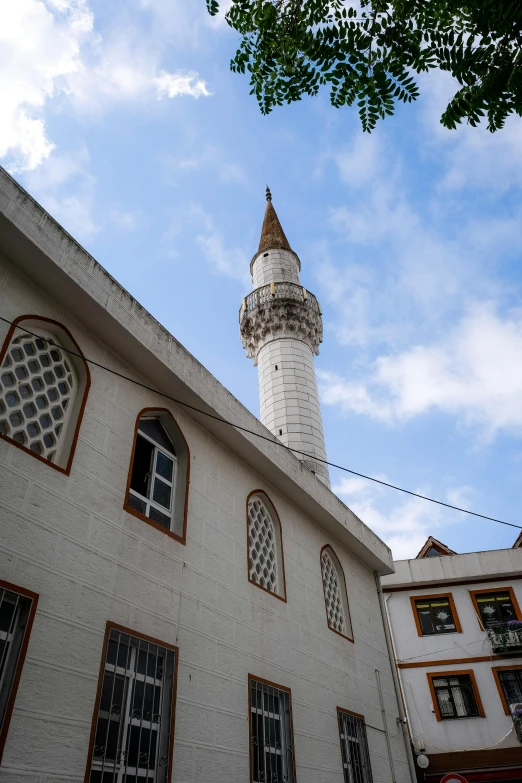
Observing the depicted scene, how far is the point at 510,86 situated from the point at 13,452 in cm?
542

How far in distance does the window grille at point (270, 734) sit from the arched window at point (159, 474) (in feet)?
7.59

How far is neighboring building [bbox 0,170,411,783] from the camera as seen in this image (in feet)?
17.1

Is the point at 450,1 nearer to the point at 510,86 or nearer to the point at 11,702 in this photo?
the point at 510,86

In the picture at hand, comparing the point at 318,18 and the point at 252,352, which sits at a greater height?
the point at 252,352

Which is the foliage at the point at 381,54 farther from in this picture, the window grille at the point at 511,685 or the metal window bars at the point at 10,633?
the window grille at the point at 511,685

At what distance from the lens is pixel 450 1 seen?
5012mm

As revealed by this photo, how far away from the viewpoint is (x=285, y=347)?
1997cm

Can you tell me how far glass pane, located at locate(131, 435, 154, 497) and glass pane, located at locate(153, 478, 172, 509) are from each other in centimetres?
15

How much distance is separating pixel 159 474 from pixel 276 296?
1387 centimetres

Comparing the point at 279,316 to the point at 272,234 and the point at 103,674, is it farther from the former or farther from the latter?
the point at 103,674

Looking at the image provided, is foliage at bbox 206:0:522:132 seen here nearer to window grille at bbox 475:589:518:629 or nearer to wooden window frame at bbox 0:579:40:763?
wooden window frame at bbox 0:579:40:763

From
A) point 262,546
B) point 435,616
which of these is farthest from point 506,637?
point 262,546

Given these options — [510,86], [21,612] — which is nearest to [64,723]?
[21,612]

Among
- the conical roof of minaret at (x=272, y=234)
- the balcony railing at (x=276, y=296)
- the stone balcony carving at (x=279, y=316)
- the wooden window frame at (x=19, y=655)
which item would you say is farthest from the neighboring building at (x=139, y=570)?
the conical roof of minaret at (x=272, y=234)
